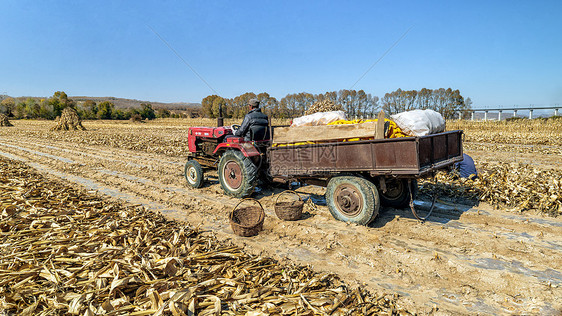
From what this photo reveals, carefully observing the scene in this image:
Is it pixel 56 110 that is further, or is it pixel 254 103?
pixel 56 110

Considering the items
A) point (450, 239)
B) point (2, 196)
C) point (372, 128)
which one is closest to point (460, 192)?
point (450, 239)

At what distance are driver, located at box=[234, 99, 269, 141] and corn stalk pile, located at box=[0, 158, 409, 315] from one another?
2.26 m

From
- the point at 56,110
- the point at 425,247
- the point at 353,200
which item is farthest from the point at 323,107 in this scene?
the point at 56,110

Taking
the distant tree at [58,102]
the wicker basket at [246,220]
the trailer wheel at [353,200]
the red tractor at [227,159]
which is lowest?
the wicker basket at [246,220]

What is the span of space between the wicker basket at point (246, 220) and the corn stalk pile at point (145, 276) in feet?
1.41

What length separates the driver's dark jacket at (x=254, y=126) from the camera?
19.1 feet

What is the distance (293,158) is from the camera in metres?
5.10

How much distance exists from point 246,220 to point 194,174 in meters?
2.72

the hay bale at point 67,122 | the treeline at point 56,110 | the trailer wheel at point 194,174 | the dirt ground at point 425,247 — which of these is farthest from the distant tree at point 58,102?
the trailer wheel at point 194,174

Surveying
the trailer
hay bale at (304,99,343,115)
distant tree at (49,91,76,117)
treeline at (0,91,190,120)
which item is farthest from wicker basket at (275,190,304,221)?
distant tree at (49,91,76,117)

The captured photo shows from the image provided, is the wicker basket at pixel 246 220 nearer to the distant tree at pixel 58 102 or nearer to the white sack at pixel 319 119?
the white sack at pixel 319 119

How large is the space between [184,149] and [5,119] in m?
37.1

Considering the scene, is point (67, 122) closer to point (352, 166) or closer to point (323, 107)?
point (323, 107)

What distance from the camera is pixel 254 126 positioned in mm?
5852
